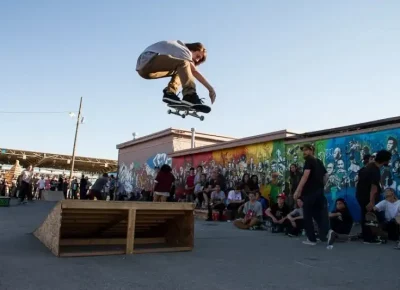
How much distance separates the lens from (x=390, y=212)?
7.25 m

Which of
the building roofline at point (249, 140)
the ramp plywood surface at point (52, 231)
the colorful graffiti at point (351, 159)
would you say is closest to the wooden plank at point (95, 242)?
the ramp plywood surface at point (52, 231)

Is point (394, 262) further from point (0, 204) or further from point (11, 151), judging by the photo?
point (11, 151)

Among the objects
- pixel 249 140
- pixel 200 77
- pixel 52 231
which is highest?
pixel 249 140

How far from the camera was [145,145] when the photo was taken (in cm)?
2214

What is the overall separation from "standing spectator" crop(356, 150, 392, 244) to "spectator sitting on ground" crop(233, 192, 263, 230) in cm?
290

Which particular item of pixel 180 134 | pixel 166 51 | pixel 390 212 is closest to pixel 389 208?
pixel 390 212

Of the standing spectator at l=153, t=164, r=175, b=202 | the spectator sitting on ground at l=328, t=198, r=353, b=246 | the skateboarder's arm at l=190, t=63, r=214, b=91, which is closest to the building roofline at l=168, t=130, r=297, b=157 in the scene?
the spectator sitting on ground at l=328, t=198, r=353, b=246

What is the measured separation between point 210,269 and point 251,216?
5.39 m

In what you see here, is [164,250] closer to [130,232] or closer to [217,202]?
[130,232]

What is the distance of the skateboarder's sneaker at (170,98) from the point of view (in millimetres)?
5355

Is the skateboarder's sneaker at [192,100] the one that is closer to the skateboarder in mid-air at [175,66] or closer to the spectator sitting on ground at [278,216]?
the skateboarder in mid-air at [175,66]

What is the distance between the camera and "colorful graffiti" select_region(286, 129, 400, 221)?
9031 mm

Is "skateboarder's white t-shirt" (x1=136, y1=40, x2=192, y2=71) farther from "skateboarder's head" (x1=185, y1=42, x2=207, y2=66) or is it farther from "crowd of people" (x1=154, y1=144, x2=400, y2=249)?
"crowd of people" (x1=154, y1=144, x2=400, y2=249)

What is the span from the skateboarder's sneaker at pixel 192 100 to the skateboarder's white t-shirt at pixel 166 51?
1.86 feet
